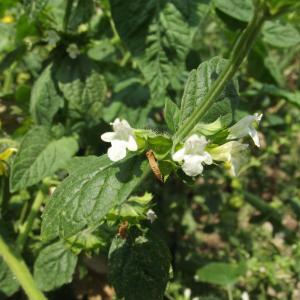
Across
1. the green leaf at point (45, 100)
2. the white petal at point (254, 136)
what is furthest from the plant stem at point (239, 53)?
the green leaf at point (45, 100)

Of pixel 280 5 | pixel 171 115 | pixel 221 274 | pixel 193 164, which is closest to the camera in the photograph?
pixel 280 5

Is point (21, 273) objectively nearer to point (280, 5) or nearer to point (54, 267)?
point (54, 267)

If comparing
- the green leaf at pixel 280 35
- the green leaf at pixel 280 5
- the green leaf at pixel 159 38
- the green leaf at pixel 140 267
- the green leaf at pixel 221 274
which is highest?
the green leaf at pixel 280 5

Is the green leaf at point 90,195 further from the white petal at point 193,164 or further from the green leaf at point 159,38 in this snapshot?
the green leaf at point 159,38

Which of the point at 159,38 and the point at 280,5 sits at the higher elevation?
the point at 280,5

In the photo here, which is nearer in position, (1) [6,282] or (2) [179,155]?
(2) [179,155]

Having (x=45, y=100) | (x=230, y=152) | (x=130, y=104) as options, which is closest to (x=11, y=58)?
(x=45, y=100)

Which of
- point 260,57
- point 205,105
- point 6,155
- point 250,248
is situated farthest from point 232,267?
point 205,105

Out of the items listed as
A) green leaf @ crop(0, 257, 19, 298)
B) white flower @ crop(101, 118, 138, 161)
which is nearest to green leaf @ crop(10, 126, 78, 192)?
green leaf @ crop(0, 257, 19, 298)
